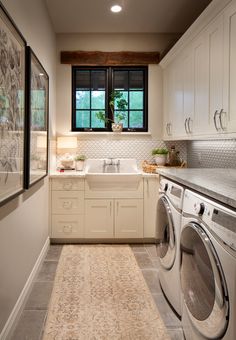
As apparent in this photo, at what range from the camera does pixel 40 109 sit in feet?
9.82

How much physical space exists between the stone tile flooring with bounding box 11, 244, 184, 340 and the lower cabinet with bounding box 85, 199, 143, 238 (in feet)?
1.12

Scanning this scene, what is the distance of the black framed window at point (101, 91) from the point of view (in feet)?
14.6

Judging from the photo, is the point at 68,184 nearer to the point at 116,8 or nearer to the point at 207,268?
the point at 116,8

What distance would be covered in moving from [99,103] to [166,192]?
242 cm

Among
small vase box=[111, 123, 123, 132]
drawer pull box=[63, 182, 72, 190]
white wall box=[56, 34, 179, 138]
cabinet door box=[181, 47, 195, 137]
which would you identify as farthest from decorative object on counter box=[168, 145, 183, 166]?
drawer pull box=[63, 182, 72, 190]

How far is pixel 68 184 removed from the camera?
383 cm

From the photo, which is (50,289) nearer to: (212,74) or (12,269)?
(12,269)

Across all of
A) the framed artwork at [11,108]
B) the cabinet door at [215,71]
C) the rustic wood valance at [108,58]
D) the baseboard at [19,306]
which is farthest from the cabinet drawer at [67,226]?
the rustic wood valance at [108,58]

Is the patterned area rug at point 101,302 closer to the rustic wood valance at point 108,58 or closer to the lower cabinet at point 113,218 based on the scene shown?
the lower cabinet at point 113,218

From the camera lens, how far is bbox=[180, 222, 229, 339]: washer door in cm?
133

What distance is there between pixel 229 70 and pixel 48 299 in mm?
Answer: 2239

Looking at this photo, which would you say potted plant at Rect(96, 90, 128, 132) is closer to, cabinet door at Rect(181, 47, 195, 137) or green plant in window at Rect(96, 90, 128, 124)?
green plant in window at Rect(96, 90, 128, 124)

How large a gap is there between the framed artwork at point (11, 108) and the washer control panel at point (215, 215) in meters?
1.07

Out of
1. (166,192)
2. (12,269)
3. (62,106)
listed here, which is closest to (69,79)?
(62,106)
